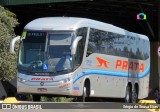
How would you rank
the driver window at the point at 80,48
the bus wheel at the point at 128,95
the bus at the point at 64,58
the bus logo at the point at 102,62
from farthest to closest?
the bus wheel at the point at 128,95 → the bus logo at the point at 102,62 → the driver window at the point at 80,48 → the bus at the point at 64,58

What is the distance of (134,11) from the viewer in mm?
42062

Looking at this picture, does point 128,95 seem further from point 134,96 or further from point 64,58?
point 64,58

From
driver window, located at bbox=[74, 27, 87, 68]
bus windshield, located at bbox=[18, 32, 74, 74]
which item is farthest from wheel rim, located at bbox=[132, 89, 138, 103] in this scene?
bus windshield, located at bbox=[18, 32, 74, 74]

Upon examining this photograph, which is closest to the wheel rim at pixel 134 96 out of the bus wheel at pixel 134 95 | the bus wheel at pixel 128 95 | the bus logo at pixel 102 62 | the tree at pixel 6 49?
the bus wheel at pixel 134 95

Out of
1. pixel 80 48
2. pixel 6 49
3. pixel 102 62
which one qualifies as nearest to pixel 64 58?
pixel 80 48

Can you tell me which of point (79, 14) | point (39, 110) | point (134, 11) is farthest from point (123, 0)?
point (39, 110)

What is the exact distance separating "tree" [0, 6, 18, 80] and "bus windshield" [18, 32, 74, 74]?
4453mm

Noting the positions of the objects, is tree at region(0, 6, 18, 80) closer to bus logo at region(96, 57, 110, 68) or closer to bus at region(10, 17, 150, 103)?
bus at region(10, 17, 150, 103)

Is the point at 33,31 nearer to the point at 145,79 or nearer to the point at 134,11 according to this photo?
the point at 145,79

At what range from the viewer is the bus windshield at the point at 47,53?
2023 cm

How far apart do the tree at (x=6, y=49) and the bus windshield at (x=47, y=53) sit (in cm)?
445

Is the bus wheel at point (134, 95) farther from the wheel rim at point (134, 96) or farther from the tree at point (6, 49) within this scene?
the tree at point (6, 49)

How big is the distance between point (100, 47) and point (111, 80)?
2325 mm

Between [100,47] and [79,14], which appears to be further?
[79,14]
